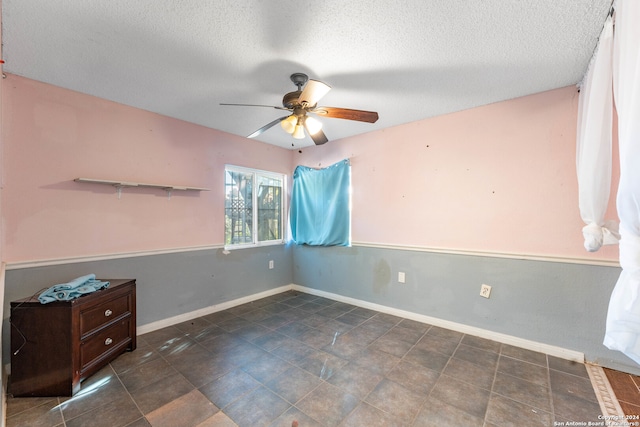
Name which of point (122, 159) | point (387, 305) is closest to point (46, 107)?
point (122, 159)

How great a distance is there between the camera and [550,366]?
2066 mm

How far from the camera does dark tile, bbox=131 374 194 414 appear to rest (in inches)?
65.6

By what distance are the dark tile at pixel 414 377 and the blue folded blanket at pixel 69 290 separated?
235cm

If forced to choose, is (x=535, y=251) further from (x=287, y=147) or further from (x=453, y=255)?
(x=287, y=147)

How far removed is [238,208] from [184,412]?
2.40 metres

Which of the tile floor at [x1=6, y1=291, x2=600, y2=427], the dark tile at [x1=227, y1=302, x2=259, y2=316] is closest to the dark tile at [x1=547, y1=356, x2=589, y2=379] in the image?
the tile floor at [x1=6, y1=291, x2=600, y2=427]

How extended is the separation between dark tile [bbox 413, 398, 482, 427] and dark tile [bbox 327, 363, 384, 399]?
0.36 meters

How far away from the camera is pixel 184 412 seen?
1.60m

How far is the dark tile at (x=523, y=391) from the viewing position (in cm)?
167

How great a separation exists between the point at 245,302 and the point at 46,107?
Result: 2.78 metres

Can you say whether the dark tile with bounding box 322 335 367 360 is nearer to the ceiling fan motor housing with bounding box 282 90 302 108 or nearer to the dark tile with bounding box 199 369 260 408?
the dark tile with bounding box 199 369 260 408

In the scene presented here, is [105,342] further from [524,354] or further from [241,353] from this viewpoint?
[524,354]

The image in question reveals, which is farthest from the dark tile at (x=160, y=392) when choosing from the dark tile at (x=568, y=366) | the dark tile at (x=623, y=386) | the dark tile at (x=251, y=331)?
the dark tile at (x=623, y=386)

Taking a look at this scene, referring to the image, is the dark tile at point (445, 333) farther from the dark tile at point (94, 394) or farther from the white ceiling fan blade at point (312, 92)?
the dark tile at point (94, 394)
